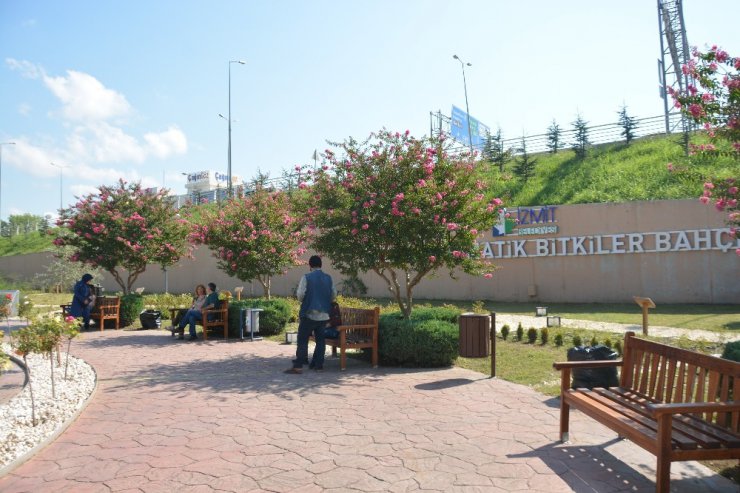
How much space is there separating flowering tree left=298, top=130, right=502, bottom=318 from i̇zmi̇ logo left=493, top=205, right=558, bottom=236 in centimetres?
1109

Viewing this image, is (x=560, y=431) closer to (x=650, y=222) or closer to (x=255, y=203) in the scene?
(x=255, y=203)

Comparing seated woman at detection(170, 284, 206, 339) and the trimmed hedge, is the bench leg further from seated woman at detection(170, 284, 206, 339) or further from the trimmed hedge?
seated woman at detection(170, 284, 206, 339)

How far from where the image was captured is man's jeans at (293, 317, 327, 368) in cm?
837

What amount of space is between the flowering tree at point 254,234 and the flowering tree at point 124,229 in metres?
2.49

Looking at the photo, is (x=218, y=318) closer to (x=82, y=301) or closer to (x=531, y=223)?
(x=82, y=301)

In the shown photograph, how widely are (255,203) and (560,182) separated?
56.0 ft

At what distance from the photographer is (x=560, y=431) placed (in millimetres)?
5020

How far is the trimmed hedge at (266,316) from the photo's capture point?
12.9 metres

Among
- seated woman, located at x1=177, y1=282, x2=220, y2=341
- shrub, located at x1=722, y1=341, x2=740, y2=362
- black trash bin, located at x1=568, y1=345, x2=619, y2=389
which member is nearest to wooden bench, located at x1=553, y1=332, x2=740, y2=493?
black trash bin, located at x1=568, y1=345, x2=619, y2=389

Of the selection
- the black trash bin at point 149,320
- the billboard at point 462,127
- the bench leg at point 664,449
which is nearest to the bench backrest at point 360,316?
the bench leg at point 664,449

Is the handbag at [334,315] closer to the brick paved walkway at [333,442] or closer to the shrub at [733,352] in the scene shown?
the brick paved walkway at [333,442]

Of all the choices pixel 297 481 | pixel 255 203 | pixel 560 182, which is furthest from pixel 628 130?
pixel 297 481

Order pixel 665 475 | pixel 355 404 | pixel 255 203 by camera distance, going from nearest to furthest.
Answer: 1. pixel 665 475
2. pixel 355 404
3. pixel 255 203

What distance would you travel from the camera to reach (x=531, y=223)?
68.2 feet
